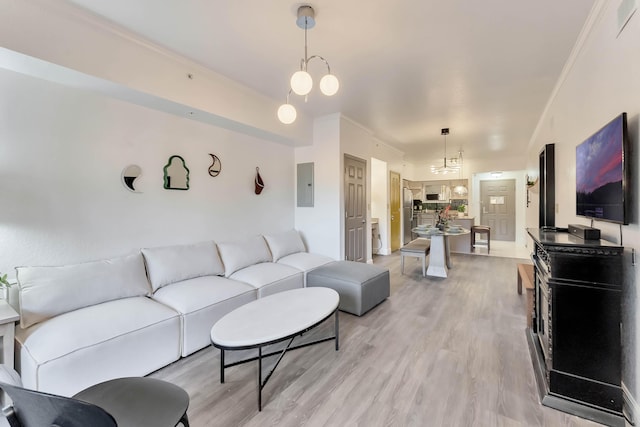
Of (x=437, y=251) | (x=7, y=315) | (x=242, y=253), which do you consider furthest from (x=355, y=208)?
(x=7, y=315)

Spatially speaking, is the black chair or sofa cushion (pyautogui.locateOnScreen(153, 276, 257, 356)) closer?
the black chair

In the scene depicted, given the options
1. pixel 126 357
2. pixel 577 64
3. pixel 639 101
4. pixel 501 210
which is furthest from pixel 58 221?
pixel 501 210

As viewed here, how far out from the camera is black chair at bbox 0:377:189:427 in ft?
2.41

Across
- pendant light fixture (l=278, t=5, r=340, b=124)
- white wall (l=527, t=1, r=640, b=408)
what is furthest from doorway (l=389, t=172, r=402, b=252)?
pendant light fixture (l=278, t=5, r=340, b=124)

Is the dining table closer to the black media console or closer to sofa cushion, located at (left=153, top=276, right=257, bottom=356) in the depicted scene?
the black media console

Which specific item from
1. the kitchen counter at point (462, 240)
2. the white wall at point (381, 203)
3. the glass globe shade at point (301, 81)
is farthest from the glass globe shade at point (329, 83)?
the kitchen counter at point (462, 240)

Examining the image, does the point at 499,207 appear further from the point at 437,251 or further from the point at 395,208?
the point at 437,251

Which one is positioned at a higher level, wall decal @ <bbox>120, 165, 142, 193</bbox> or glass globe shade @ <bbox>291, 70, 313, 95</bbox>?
glass globe shade @ <bbox>291, 70, 313, 95</bbox>

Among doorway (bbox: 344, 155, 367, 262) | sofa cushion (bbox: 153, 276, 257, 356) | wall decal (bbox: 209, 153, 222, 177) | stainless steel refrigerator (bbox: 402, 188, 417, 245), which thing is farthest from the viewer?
stainless steel refrigerator (bbox: 402, 188, 417, 245)

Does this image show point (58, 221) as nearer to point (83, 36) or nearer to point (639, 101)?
point (83, 36)

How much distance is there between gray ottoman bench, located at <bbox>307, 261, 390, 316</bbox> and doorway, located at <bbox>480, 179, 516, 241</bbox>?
704cm

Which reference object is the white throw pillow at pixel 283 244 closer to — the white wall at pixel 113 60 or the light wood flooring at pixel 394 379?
the light wood flooring at pixel 394 379

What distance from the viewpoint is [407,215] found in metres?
7.89

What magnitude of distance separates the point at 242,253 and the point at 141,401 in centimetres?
228
